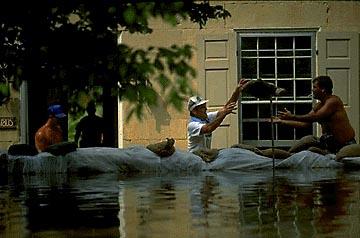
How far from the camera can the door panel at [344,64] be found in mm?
15094

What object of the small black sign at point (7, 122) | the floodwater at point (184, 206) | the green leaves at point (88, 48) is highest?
the green leaves at point (88, 48)

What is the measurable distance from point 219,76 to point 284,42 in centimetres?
110

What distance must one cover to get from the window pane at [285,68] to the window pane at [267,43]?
25 cm

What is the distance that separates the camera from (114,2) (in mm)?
3951

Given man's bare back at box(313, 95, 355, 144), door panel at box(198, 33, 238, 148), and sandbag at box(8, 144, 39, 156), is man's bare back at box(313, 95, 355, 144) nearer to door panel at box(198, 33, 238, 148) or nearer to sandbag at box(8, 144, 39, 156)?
door panel at box(198, 33, 238, 148)

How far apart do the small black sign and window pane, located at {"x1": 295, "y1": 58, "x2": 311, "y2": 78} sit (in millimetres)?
4148

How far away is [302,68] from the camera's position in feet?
50.9

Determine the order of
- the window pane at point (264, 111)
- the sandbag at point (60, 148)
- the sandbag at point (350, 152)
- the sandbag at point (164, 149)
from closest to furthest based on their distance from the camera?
1. the sandbag at point (350, 152)
2. the sandbag at point (60, 148)
3. the sandbag at point (164, 149)
4. the window pane at point (264, 111)

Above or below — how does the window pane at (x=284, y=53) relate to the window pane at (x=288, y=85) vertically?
above

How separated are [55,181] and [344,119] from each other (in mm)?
3579

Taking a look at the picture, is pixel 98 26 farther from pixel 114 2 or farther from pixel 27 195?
pixel 27 195

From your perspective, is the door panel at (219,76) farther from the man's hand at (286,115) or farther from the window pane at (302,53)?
the man's hand at (286,115)

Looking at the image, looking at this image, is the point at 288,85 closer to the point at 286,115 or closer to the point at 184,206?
the point at 286,115

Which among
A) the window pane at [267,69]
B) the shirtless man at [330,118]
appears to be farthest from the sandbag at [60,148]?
the window pane at [267,69]
